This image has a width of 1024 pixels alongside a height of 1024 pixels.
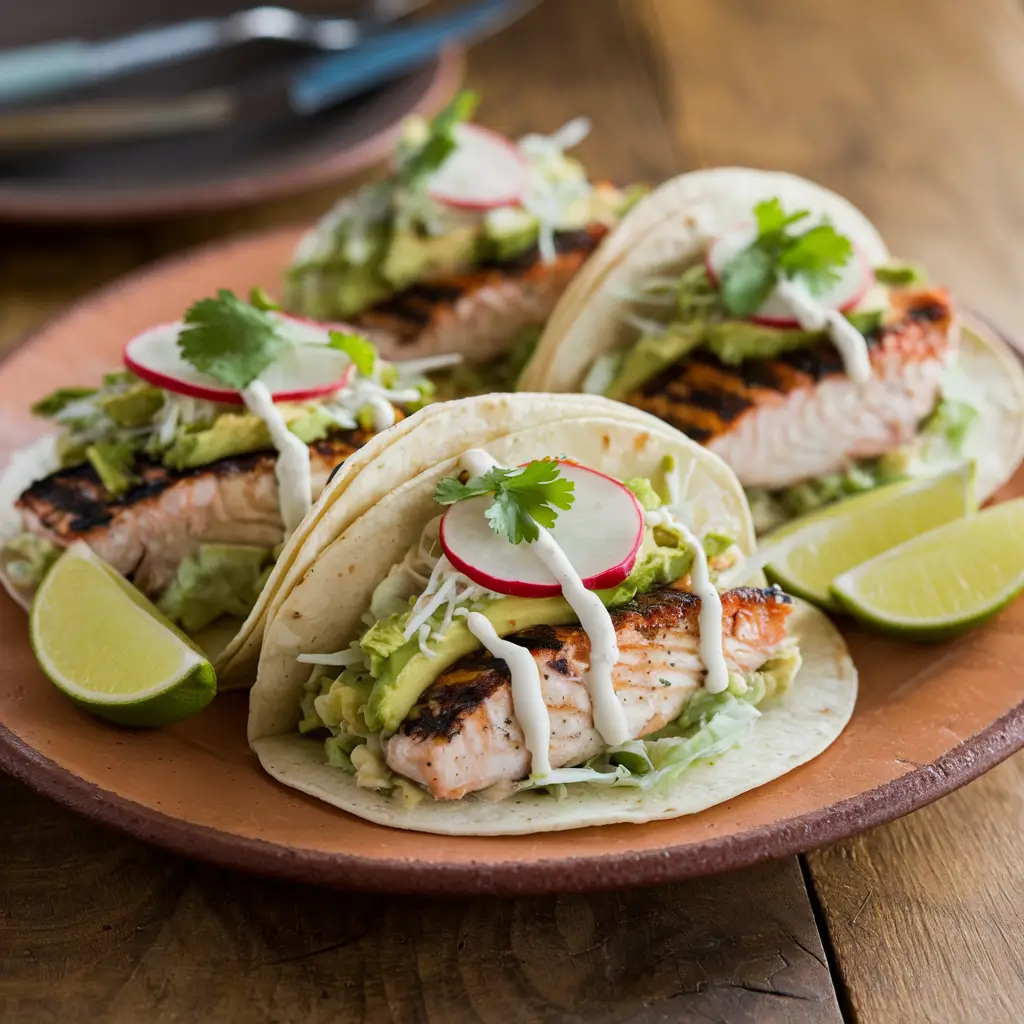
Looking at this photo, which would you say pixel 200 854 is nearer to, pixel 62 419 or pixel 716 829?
pixel 716 829

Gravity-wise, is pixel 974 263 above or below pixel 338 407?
below

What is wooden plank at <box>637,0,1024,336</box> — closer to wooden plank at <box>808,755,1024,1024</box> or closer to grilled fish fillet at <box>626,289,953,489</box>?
grilled fish fillet at <box>626,289,953,489</box>

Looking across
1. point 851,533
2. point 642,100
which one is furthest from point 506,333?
point 642,100

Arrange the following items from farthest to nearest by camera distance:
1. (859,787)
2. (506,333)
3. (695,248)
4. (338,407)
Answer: (506,333) → (695,248) → (338,407) → (859,787)

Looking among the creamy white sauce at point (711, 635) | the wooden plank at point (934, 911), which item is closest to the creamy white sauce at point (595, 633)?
the creamy white sauce at point (711, 635)

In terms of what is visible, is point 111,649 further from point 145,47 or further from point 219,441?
point 145,47
